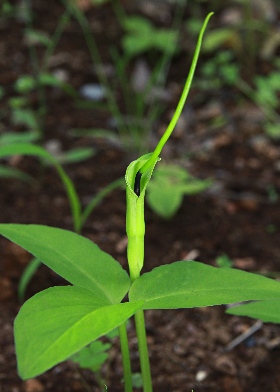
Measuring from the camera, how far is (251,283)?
2.94ft

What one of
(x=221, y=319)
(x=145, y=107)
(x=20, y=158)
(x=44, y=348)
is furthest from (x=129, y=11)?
(x=44, y=348)

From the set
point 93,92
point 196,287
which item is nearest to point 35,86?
point 93,92

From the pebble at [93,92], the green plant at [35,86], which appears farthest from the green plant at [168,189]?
the pebble at [93,92]

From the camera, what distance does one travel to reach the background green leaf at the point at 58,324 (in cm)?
73

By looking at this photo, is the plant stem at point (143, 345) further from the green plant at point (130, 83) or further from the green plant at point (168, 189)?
the green plant at point (130, 83)

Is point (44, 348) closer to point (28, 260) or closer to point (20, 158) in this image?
point (28, 260)

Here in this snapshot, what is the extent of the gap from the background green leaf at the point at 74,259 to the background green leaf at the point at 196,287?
3 cm

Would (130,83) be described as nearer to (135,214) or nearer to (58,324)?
(135,214)

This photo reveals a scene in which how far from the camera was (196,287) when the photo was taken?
905 mm

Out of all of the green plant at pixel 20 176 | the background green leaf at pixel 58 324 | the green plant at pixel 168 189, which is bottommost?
the green plant at pixel 168 189

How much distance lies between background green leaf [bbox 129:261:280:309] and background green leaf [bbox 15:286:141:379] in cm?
7

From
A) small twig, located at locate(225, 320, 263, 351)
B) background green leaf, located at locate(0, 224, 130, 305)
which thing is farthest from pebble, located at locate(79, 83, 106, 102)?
background green leaf, located at locate(0, 224, 130, 305)

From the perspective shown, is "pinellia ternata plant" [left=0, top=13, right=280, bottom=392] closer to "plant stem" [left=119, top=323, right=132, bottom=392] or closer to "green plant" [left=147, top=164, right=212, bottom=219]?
"plant stem" [left=119, top=323, right=132, bottom=392]

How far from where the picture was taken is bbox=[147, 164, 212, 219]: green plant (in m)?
1.81
